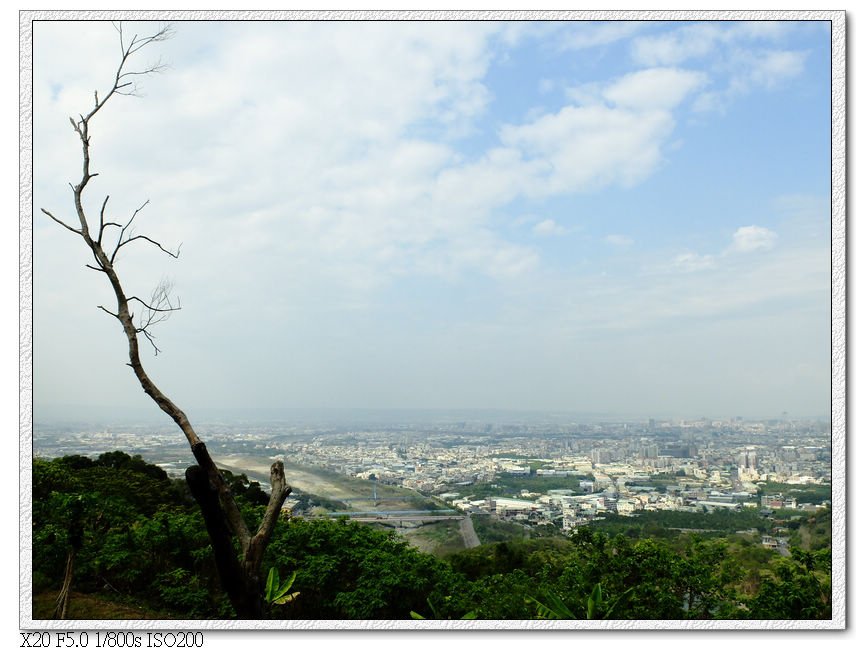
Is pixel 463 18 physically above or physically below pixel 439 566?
above

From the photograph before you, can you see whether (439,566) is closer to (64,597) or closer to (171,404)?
(171,404)

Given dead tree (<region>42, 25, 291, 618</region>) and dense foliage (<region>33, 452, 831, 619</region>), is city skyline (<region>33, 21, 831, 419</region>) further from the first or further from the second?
dense foliage (<region>33, 452, 831, 619</region>)

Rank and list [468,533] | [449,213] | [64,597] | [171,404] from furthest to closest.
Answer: [449,213] < [468,533] < [64,597] < [171,404]

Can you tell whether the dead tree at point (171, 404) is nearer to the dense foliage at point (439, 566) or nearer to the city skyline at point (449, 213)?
the city skyline at point (449, 213)

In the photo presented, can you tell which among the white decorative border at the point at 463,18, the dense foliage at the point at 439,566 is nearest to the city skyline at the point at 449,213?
the white decorative border at the point at 463,18

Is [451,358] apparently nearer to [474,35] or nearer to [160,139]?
[474,35]

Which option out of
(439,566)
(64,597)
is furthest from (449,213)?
(64,597)

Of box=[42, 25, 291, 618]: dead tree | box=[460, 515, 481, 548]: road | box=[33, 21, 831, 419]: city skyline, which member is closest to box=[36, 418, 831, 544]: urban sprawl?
box=[460, 515, 481, 548]: road
